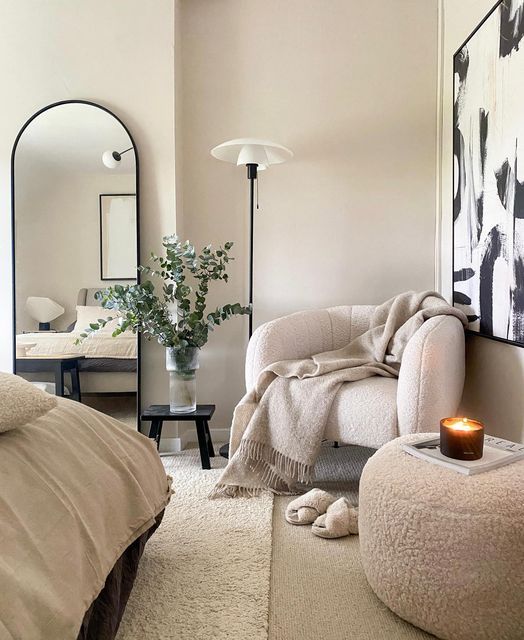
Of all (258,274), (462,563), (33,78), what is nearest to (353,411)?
(462,563)

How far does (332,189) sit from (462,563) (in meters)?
2.24

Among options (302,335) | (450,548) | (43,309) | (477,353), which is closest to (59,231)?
(43,309)

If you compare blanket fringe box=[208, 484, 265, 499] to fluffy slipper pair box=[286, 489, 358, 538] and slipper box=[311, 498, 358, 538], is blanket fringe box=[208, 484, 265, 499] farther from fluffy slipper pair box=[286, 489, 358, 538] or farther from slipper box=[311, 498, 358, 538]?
slipper box=[311, 498, 358, 538]

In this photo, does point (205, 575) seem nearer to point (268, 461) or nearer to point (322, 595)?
point (322, 595)

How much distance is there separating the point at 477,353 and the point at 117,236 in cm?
180

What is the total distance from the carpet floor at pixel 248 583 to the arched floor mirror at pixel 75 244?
1.02 metres

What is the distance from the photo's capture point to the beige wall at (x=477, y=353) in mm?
2143

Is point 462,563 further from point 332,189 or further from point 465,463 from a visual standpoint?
point 332,189

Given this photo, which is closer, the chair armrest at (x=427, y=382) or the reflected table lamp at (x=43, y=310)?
the chair armrest at (x=427, y=382)

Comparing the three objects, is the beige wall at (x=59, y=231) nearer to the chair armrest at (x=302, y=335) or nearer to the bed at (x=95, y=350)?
the bed at (x=95, y=350)

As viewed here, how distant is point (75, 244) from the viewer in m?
2.91

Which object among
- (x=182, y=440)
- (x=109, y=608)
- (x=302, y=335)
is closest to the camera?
(x=109, y=608)

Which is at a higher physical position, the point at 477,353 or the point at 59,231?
the point at 59,231

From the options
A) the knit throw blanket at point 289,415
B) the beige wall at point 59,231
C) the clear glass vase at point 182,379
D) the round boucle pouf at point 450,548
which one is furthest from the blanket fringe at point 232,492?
the beige wall at point 59,231
